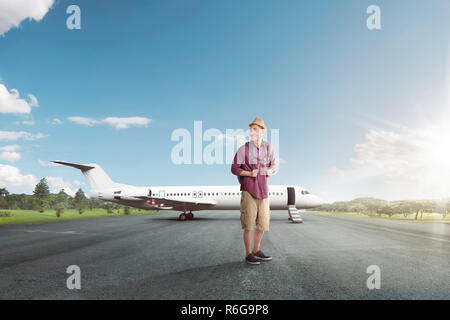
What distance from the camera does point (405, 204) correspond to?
46.3m

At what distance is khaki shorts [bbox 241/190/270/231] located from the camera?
15.8 ft

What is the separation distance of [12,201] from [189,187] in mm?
57438

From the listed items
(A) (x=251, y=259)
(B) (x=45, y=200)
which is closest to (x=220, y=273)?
(A) (x=251, y=259)

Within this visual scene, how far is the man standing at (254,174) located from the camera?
4801 millimetres

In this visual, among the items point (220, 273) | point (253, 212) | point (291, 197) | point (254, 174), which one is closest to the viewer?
point (220, 273)

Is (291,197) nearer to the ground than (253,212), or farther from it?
nearer to the ground

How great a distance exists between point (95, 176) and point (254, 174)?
85.1 feet

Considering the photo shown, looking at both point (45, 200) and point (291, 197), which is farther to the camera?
point (45, 200)

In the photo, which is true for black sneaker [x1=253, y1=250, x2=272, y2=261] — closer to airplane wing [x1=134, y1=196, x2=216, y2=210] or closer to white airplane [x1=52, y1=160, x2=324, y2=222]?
white airplane [x1=52, y1=160, x2=324, y2=222]

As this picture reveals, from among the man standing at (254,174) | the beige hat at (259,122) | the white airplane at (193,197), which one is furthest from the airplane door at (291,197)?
the beige hat at (259,122)

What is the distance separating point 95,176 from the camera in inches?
1033

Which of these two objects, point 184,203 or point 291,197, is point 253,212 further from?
point 291,197
